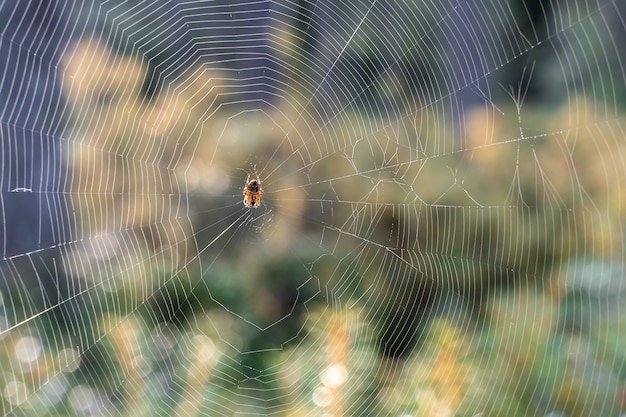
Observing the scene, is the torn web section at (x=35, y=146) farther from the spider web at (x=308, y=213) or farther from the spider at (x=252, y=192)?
the spider at (x=252, y=192)

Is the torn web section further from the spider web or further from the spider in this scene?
the spider

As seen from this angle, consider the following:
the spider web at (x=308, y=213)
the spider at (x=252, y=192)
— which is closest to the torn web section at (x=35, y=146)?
the spider web at (x=308, y=213)

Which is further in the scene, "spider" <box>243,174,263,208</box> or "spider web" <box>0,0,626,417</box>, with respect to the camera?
"spider" <box>243,174,263,208</box>

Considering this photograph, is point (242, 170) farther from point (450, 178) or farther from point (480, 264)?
point (480, 264)

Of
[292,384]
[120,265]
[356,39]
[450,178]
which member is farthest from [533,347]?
[356,39]

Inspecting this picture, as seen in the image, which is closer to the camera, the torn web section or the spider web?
the spider web

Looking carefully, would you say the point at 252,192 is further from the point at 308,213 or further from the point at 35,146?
the point at 35,146

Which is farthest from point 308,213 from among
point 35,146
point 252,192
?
point 35,146

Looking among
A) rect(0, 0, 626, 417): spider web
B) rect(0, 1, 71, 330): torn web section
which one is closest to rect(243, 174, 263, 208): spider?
rect(0, 0, 626, 417): spider web
